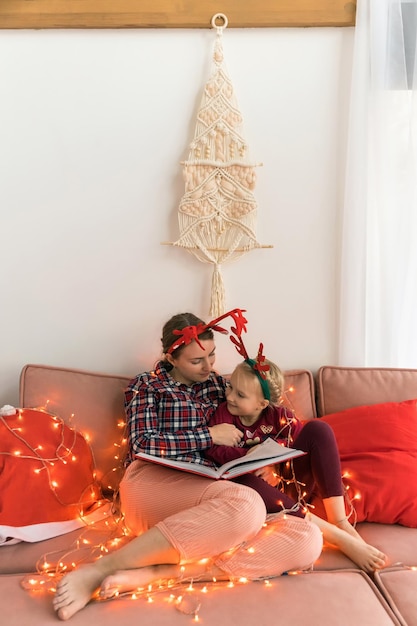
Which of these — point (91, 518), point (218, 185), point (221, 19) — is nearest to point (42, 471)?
point (91, 518)

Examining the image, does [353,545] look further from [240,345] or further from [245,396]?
[240,345]

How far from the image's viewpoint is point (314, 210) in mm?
2146

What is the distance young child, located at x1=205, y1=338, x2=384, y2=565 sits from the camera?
166 centimetres

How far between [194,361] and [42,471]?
1.85 ft

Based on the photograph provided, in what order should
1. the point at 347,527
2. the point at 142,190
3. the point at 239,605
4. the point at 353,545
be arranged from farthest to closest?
the point at 142,190
the point at 347,527
the point at 353,545
the point at 239,605

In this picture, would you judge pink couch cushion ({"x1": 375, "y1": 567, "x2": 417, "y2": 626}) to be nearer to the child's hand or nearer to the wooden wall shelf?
the child's hand

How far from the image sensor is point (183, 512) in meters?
1.51

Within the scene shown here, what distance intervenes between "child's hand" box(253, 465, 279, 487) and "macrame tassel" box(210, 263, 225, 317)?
612 mm

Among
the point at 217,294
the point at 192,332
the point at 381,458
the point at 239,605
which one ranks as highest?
the point at 217,294

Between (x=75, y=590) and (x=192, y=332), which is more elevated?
(x=192, y=332)

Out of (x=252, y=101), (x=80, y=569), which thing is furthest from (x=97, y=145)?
(x=80, y=569)

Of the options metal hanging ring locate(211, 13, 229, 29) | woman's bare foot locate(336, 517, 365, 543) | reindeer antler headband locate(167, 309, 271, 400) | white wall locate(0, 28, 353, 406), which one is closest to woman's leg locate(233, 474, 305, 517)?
woman's bare foot locate(336, 517, 365, 543)

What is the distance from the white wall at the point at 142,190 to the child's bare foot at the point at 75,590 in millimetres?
899

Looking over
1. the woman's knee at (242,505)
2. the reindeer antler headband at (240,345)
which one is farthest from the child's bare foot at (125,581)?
the reindeer antler headband at (240,345)
